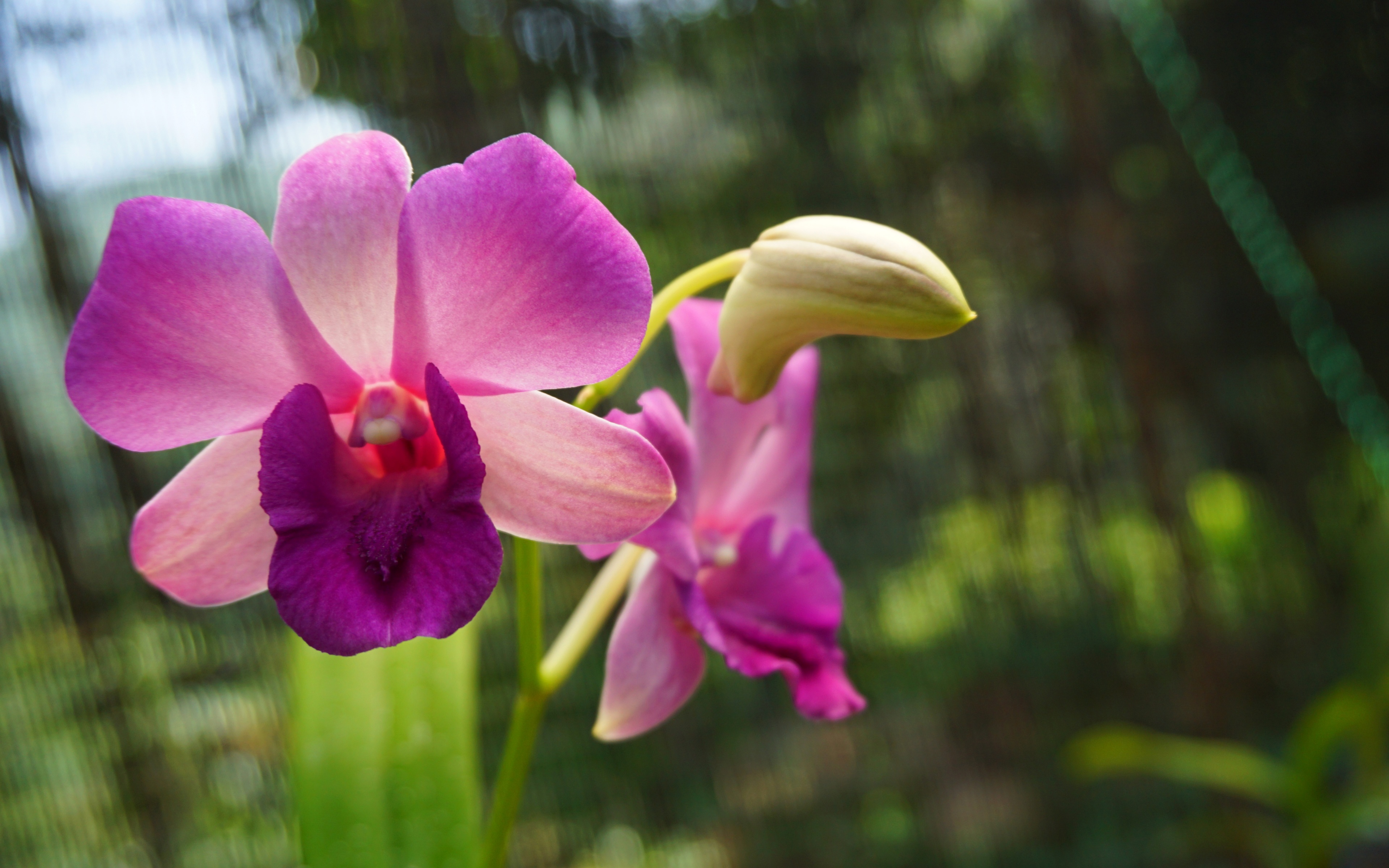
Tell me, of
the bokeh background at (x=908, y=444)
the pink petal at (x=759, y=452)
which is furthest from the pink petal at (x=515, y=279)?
the bokeh background at (x=908, y=444)

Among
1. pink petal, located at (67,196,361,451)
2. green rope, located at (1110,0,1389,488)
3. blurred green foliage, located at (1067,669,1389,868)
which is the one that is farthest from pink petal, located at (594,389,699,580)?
green rope, located at (1110,0,1389,488)

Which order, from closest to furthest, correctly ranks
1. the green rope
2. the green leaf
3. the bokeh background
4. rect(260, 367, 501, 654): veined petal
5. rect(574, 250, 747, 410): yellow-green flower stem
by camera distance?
rect(260, 367, 501, 654): veined petal → rect(574, 250, 747, 410): yellow-green flower stem → the bokeh background → the green leaf → the green rope

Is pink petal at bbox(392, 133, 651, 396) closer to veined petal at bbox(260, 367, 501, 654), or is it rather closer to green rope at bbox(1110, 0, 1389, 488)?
veined petal at bbox(260, 367, 501, 654)

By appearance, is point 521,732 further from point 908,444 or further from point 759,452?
point 908,444

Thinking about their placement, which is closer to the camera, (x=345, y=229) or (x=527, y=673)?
(x=345, y=229)

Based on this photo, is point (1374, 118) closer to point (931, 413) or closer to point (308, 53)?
point (931, 413)

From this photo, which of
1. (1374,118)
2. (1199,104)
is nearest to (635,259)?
(1199,104)

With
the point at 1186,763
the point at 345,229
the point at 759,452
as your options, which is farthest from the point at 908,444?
the point at 345,229
